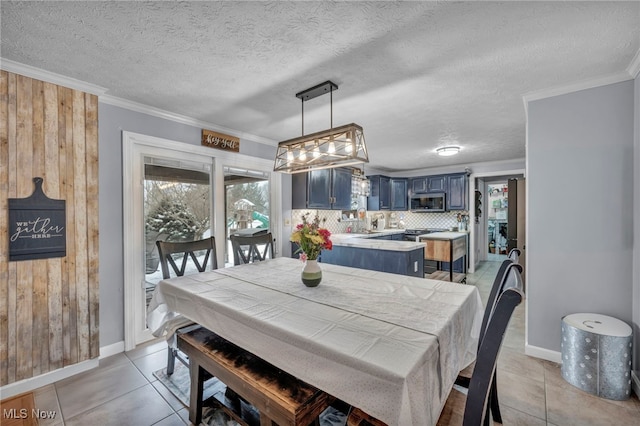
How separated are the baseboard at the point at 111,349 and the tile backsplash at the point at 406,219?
2.68m

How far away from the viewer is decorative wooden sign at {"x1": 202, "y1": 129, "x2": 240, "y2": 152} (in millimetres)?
3266

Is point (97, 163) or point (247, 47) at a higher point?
point (247, 47)

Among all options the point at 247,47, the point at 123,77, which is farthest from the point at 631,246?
the point at 123,77

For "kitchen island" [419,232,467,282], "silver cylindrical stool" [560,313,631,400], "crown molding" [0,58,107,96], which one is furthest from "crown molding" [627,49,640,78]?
"crown molding" [0,58,107,96]

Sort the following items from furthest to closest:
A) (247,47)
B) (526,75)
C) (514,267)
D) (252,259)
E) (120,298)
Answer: (252,259) → (120,298) → (526,75) → (247,47) → (514,267)

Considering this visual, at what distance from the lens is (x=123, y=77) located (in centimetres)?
218

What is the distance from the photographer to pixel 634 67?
6.47 ft

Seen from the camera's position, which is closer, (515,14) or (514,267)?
(514,267)

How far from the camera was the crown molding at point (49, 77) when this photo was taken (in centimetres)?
198

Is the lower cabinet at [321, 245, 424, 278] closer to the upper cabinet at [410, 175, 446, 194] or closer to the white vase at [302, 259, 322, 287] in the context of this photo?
the white vase at [302, 259, 322, 287]

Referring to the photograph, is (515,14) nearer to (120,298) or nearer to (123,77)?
(123,77)

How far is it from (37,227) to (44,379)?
1223 mm

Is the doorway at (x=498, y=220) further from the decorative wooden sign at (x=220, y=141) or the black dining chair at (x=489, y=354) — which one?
the black dining chair at (x=489, y=354)

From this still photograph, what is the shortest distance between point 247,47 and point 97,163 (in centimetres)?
183
